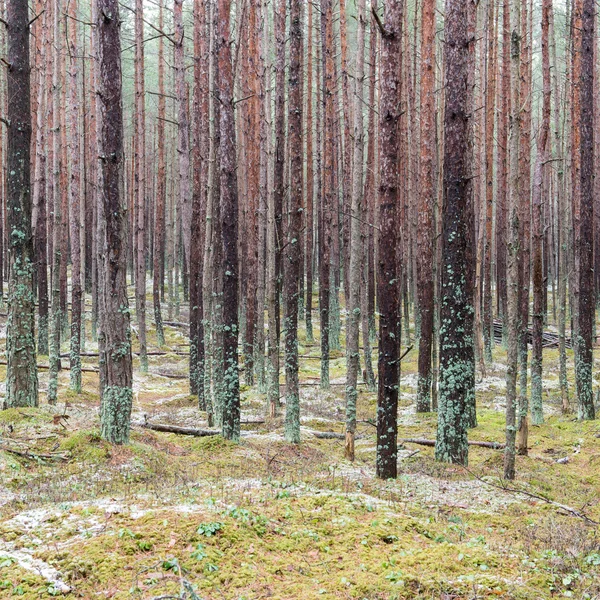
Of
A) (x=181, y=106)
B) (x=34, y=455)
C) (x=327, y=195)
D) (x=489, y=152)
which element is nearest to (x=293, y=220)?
(x=34, y=455)

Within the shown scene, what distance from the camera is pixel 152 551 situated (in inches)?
177

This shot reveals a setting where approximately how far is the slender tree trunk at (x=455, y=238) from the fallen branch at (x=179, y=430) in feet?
13.3

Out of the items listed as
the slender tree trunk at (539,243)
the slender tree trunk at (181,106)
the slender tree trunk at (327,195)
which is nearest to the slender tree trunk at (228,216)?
the slender tree trunk at (181,106)

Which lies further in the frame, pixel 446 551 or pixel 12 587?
pixel 446 551

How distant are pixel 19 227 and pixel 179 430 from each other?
4348 mm

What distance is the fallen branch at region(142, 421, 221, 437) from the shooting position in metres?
10.8

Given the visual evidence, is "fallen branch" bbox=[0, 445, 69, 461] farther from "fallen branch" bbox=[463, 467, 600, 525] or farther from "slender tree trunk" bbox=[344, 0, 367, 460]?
"fallen branch" bbox=[463, 467, 600, 525]

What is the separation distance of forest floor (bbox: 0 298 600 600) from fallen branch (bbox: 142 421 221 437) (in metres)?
0.48

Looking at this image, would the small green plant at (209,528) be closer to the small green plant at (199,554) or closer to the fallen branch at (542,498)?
the small green plant at (199,554)

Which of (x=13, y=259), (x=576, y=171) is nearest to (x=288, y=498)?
(x=13, y=259)

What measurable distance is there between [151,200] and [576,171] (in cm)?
3382

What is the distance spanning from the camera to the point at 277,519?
539 centimetres

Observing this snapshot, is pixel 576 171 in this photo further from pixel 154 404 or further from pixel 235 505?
pixel 235 505

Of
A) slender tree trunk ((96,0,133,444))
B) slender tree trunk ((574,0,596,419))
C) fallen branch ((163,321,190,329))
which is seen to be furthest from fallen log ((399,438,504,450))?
fallen branch ((163,321,190,329))
